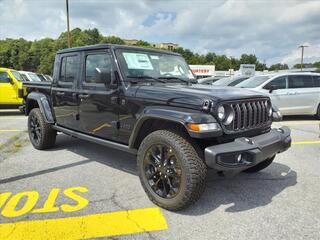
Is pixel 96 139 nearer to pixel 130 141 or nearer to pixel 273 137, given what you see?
pixel 130 141

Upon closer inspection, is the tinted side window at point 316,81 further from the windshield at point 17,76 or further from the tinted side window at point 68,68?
the windshield at point 17,76

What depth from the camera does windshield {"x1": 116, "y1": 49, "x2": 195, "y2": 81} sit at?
443 cm

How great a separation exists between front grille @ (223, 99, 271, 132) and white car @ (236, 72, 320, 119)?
20.4 feet

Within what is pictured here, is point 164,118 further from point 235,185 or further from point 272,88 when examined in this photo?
point 272,88

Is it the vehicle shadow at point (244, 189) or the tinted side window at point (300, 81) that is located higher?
the tinted side window at point (300, 81)

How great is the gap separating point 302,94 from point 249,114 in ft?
25.6

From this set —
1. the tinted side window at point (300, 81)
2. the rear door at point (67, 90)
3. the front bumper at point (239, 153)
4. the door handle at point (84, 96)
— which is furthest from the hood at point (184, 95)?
the tinted side window at point (300, 81)

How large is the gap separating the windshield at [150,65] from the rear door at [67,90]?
105 centimetres

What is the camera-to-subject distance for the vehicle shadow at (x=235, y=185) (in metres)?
3.83

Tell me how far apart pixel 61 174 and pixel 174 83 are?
215 cm

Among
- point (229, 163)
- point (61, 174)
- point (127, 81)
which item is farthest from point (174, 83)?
point (61, 174)

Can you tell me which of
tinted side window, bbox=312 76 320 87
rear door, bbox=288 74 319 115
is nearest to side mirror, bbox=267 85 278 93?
rear door, bbox=288 74 319 115

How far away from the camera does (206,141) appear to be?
3619 mm

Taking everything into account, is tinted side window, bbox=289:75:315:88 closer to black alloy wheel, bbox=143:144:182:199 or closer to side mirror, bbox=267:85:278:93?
side mirror, bbox=267:85:278:93
